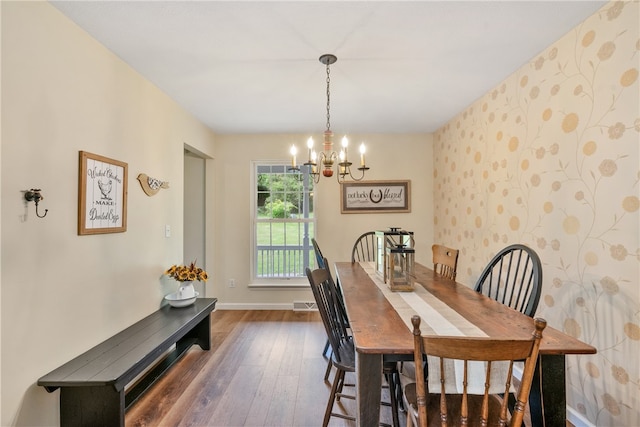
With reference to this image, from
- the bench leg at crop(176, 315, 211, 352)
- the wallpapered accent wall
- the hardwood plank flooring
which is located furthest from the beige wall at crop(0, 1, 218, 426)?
the wallpapered accent wall

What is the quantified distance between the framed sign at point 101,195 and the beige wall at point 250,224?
197 cm

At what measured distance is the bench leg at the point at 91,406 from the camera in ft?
5.41

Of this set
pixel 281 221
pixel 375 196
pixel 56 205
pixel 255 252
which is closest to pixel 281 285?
pixel 255 252

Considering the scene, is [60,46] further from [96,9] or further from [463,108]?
[463,108]

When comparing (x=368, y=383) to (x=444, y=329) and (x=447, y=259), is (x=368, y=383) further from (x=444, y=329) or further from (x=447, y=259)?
(x=447, y=259)

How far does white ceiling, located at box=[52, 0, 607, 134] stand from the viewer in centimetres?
Answer: 169

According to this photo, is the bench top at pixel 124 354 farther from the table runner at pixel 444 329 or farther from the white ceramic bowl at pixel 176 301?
the table runner at pixel 444 329

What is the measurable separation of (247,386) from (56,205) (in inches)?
66.6

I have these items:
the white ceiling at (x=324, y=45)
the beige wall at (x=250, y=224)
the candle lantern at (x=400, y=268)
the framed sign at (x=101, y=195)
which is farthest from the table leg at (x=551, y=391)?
the beige wall at (x=250, y=224)

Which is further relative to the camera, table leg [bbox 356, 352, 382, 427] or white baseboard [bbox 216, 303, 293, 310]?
white baseboard [bbox 216, 303, 293, 310]

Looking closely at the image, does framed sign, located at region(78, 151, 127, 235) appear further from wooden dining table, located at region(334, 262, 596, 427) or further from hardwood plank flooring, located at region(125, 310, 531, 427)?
wooden dining table, located at region(334, 262, 596, 427)

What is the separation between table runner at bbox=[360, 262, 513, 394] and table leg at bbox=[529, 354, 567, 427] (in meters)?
0.14

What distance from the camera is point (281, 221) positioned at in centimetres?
425

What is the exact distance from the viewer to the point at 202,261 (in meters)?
4.15
